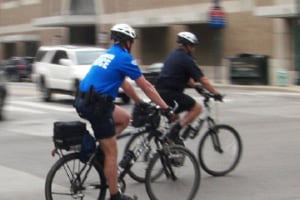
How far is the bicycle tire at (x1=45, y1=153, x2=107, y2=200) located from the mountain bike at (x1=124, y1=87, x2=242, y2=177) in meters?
2.17

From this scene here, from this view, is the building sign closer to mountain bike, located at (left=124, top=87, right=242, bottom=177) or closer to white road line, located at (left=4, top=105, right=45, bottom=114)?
white road line, located at (left=4, top=105, right=45, bottom=114)

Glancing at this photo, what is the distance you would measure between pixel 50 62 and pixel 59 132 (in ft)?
50.6

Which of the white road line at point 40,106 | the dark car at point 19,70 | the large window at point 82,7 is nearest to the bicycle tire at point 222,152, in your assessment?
the white road line at point 40,106

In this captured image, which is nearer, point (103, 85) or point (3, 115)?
point (103, 85)

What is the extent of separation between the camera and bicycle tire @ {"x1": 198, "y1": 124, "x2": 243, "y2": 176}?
26.3 ft

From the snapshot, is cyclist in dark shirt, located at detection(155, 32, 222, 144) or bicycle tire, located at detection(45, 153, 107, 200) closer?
bicycle tire, located at detection(45, 153, 107, 200)

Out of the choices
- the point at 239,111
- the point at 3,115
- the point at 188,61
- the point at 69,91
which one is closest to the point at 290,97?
the point at 239,111

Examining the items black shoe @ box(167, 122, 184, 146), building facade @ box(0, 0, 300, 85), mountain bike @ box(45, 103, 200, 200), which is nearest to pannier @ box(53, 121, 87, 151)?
mountain bike @ box(45, 103, 200, 200)

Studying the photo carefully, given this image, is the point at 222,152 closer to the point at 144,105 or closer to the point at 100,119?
the point at 144,105

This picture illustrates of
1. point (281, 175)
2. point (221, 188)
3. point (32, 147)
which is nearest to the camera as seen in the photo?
point (221, 188)

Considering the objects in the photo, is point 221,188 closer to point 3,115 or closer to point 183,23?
point 3,115

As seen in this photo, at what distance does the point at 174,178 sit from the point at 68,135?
133cm

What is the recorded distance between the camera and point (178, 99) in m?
7.98

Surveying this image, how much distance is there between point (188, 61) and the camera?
25.4ft
